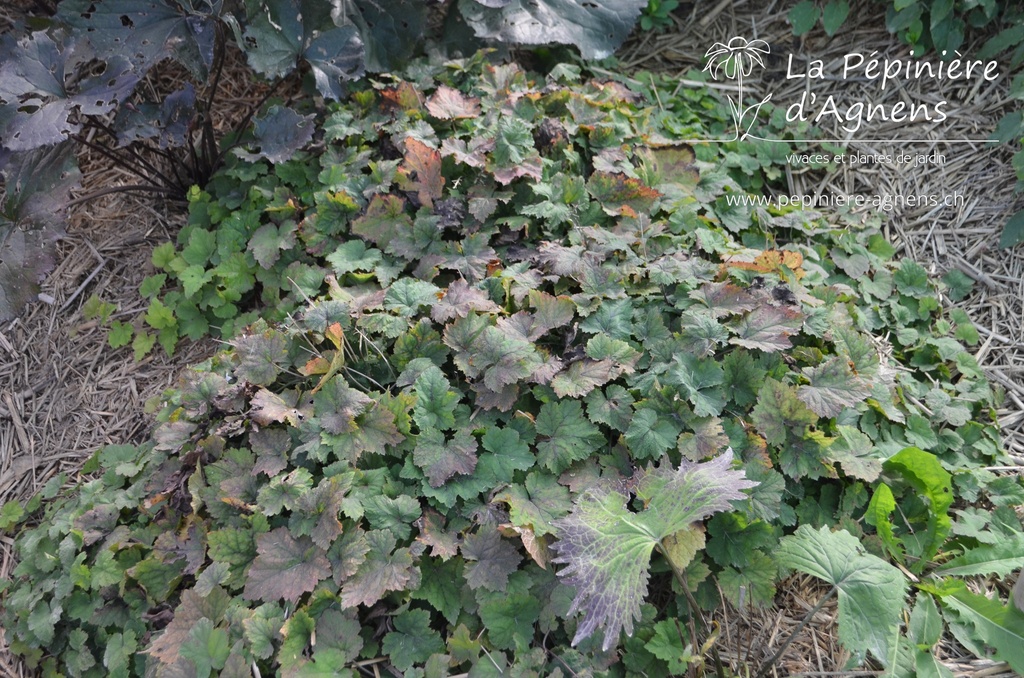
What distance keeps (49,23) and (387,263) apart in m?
1.37

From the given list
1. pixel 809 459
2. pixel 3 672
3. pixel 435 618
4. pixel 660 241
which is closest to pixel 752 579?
pixel 809 459

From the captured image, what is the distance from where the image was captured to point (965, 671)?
1.62m

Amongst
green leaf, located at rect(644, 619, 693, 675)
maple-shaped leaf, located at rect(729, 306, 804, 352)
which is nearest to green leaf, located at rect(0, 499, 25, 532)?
green leaf, located at rect(644, 619, 693, 675)

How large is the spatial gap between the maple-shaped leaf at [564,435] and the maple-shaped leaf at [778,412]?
0.39 meters

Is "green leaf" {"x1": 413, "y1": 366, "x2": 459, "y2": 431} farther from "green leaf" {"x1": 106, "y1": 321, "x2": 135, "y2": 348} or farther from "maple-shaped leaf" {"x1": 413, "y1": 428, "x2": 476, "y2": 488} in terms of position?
"green leaf" {"x1": 106, "y1": 321, "x2": 135, "y2": 348}

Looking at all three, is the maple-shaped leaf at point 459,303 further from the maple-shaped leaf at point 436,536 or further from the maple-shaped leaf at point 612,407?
the maple-shaped leaf at point 436,536

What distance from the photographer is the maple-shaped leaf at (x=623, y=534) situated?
1.23m

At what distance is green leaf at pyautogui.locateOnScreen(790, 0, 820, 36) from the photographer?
2945mm

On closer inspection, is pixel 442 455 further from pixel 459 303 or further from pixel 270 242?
pixel 270 242

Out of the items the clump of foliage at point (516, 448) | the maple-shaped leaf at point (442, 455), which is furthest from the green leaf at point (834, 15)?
the maple-shaped leaf at point (442, 455)

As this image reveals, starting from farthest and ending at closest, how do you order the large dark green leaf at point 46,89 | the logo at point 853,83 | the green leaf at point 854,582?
1. the logo at point 853,83
2. the large dark green leaf at point 46,89
3. the green leaf at point 854,582

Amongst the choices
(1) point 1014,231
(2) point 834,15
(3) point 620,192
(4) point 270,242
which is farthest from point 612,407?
(2) point 834,15

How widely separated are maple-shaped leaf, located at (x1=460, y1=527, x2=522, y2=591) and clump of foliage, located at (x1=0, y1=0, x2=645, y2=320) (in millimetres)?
1359

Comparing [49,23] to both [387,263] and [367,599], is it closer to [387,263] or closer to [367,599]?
[387,263]
